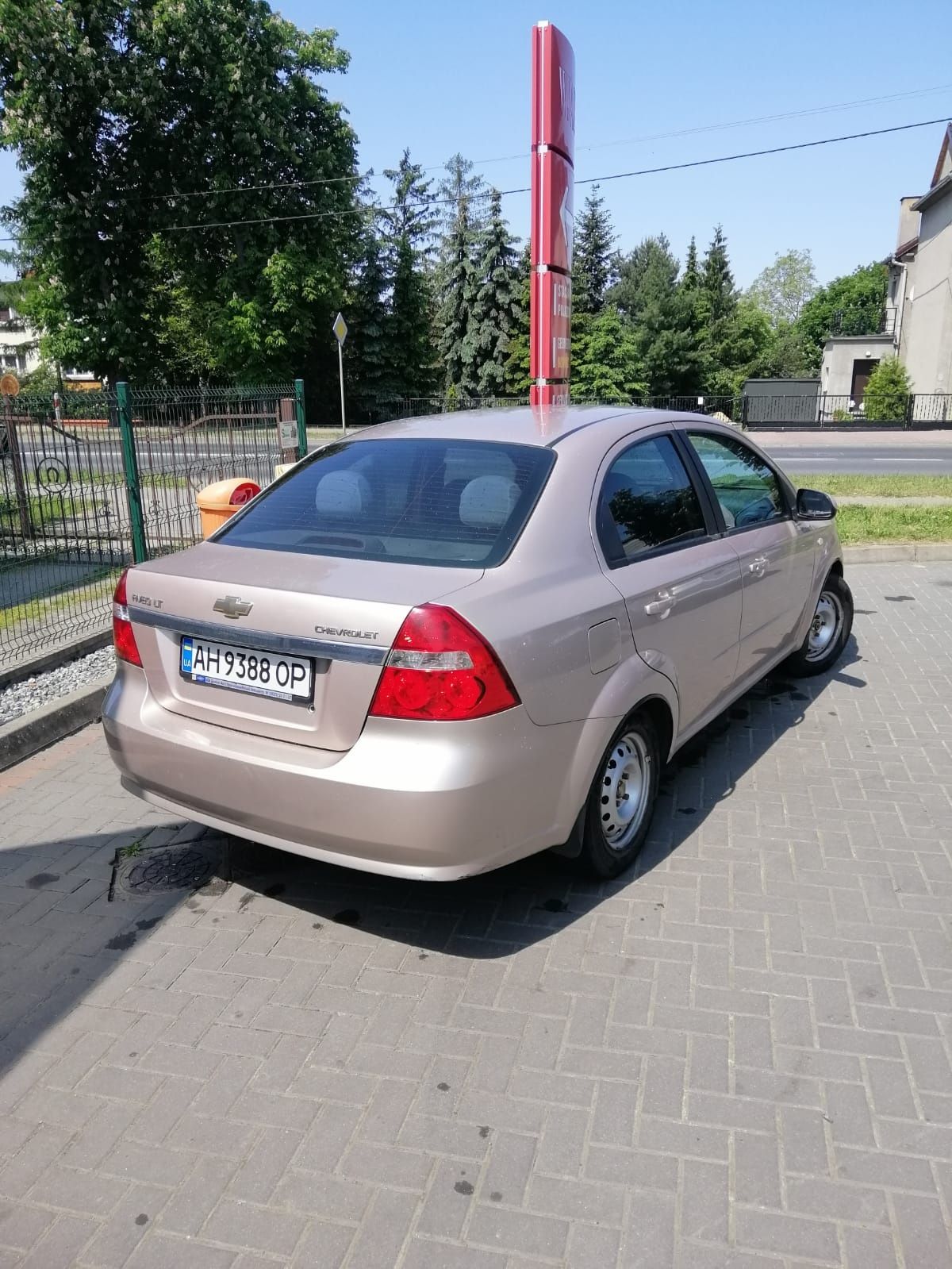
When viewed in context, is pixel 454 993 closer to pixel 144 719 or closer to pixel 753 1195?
pixel 753 1195

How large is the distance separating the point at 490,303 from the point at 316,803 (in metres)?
38.4

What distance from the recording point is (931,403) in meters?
35.7

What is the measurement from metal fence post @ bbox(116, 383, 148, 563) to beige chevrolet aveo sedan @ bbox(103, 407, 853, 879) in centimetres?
412

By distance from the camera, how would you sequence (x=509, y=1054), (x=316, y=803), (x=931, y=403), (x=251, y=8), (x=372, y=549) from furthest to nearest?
(x=931, y=403), (x=251, y=8), (x=372, y=549), (x=316, y=803), (x=509, y=1054)

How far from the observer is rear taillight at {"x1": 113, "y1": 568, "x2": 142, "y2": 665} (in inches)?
134

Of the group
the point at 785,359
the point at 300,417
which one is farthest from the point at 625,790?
the point at 785,359

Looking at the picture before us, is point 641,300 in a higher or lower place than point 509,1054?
higher

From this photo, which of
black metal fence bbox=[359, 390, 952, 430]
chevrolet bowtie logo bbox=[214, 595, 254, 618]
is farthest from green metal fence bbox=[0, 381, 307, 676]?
black metal fence bbox=[359, 390, 952, 430]

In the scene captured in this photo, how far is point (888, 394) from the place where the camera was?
34.9m

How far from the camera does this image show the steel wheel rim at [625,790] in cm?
354

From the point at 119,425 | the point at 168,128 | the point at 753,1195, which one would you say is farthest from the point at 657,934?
the point at 168,128

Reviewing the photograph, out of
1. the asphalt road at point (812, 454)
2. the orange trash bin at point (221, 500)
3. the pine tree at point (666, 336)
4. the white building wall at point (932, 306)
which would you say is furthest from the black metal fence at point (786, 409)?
the orange trash bin at point (221, 500)

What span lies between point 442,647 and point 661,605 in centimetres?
120

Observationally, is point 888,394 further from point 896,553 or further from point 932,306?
point 896,553
